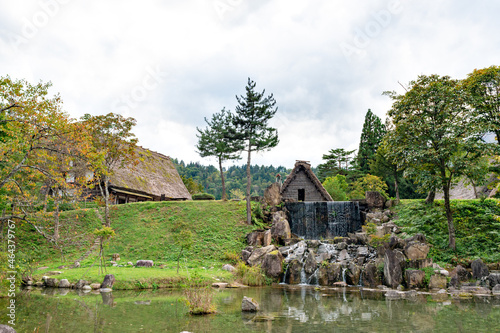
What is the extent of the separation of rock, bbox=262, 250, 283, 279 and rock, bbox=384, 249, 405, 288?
5643 mm

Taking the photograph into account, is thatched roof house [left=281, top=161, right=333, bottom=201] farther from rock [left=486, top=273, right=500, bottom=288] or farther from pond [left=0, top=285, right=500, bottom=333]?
pond [left=0, top=285, right=500, bottom=333]

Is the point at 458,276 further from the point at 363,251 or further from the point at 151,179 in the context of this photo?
the point at 151,179

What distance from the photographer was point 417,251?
55.2 ft

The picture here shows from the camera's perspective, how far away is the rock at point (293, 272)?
731 inches

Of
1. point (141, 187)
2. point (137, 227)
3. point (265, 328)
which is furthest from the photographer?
point (141, 187)

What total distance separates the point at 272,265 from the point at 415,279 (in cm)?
731

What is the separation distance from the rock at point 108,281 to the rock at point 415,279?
13.7 metres

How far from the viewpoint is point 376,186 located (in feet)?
125

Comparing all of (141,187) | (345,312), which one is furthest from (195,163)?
(345,312)

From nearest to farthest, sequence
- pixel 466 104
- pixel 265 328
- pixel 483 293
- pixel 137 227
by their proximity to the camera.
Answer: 1. pixel 265 328
2. pixel 483 293
3. pixel 466 104
4. pixel 137 227

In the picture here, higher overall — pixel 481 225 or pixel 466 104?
pixel 466 104

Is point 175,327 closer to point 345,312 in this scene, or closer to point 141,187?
point 345,312

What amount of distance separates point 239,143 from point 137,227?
10882mm

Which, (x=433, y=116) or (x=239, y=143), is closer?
(x=433, y=116)
